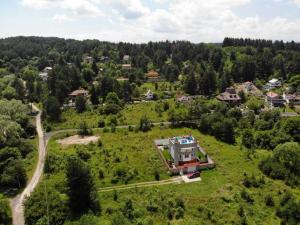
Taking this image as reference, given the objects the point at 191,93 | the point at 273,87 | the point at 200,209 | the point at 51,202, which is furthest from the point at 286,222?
the point at 273,87

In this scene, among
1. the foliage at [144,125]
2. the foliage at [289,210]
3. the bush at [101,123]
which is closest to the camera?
the foliage at [289,210]

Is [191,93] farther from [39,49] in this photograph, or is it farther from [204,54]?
[39,49]

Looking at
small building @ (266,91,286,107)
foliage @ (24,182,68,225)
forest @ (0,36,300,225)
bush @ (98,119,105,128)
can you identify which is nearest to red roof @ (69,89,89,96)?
forest @ (0,36,300,225)

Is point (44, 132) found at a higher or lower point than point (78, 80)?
lower

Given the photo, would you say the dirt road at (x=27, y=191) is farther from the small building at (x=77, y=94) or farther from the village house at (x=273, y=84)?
the village house at (x=273, y=84)

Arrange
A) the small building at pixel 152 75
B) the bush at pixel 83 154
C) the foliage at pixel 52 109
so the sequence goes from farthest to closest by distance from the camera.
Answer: the small building at pixel 152 75, the foliage at pixel 52 109, the bush at pixel 83 154

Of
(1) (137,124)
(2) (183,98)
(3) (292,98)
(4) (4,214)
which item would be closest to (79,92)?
(1) (137,124)

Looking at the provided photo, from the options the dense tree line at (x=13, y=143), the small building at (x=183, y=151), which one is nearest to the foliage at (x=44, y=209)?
the dense tree line at (x=13, y=143)

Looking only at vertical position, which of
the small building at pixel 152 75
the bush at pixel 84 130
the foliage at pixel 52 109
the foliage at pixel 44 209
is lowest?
the foliage at pixel 44 209
